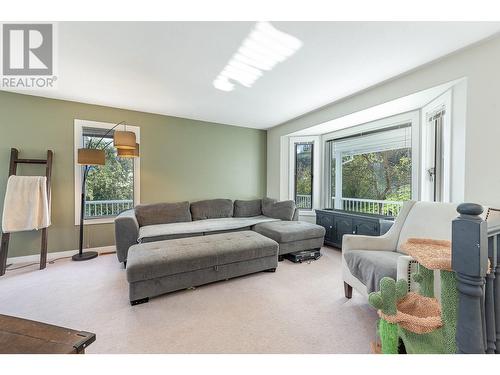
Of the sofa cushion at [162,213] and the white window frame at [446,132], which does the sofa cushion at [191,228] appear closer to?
the sofa cushion at [162,213]

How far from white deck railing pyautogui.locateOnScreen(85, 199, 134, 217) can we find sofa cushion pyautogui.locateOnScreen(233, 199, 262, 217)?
6.20 feet

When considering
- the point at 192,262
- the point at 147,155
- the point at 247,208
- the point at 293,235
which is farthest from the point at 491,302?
the point at 147,155

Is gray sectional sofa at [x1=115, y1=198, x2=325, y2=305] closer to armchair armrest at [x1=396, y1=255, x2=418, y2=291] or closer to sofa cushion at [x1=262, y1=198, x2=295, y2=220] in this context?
sofa cushion at [x1=262, y1=198, x2=295, y2=220]

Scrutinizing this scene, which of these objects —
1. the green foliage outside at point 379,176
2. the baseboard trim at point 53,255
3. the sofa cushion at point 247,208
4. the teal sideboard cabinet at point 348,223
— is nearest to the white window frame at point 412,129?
the green foliage outside at point 379,176

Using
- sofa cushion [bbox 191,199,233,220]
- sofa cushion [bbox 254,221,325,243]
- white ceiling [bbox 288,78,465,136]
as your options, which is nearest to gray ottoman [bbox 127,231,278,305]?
sofa cushion [bbox 254,221,325,243]

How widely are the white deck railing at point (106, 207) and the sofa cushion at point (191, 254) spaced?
1549mm

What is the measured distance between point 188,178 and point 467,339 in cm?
388

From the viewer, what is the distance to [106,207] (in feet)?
11.5

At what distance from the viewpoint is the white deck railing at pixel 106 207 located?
3402 mm

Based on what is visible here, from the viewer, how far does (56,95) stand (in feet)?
9.51

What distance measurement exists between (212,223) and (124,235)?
4.17 feet

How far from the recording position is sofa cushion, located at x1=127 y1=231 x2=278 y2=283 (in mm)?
1928

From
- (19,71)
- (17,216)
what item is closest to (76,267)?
(17,216)

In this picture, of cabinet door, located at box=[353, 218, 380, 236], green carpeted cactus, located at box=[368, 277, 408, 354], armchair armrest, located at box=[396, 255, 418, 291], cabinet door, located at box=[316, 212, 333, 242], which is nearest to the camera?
green carpeted cactus, located at box=[368, 277, 408, 354]
